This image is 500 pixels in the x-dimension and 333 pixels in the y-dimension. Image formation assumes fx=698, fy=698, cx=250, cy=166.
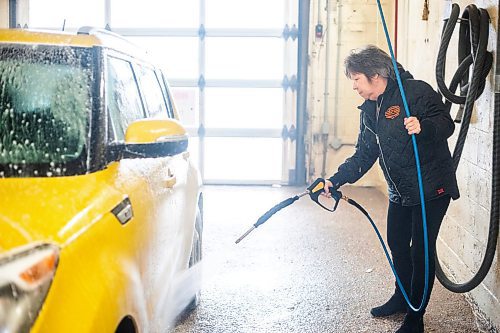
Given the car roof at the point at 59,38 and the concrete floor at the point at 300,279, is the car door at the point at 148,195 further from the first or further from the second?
the concrete floor at the point at 300,279

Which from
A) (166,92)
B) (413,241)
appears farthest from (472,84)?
(166,92)

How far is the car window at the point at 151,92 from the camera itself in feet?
11.9

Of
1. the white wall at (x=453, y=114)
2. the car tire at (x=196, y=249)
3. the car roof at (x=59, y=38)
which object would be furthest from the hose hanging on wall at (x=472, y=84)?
the car roof at (x=59, y=38)

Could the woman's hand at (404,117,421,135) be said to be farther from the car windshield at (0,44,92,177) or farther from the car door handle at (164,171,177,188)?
the car windshield at (0,44,92,177)

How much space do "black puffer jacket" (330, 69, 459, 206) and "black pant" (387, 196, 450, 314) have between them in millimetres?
72

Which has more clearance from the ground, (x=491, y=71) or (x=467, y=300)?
(x=491, y=71)

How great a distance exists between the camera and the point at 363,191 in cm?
1007

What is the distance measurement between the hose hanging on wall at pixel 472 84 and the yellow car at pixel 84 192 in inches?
68.0

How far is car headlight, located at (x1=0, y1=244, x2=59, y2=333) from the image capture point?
5.82 feet

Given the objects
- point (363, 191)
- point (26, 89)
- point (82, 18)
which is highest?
point (82, 18)

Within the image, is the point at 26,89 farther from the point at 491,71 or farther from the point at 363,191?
the point at 363,191

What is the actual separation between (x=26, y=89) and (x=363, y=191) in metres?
7.80

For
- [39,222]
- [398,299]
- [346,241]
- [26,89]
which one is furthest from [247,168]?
[39,222]

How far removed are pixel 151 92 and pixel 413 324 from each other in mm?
1999
